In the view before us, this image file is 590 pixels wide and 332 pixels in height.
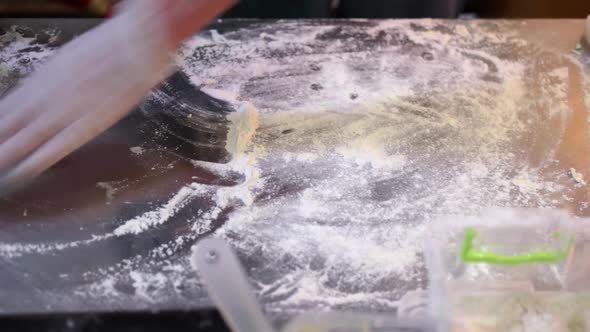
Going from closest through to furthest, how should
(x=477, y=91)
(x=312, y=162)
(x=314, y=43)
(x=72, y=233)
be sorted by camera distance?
(x=72, y=233) → (x=312, y=162) → (x=477, y=91) → (x=314, y=43)

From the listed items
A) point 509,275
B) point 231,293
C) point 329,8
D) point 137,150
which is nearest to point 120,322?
point 231,293

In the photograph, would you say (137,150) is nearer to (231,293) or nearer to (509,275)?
(231,293)

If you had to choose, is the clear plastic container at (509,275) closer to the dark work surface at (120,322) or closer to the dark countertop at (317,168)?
the dark countertop at (317,168)

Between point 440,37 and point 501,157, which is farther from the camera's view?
point 440,37

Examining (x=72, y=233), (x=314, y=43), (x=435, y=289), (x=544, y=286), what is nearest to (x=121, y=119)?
(x=72, y=233)

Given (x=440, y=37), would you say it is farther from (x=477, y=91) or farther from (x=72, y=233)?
(x=72, y=233)

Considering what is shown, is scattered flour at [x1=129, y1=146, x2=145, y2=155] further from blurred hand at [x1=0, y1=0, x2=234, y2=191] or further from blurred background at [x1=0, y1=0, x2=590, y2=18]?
blurred background at [x1=0, y1=0, x2=590, y2=18]

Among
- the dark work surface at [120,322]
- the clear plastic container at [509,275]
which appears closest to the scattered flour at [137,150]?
the dark work surface at [120,322]
